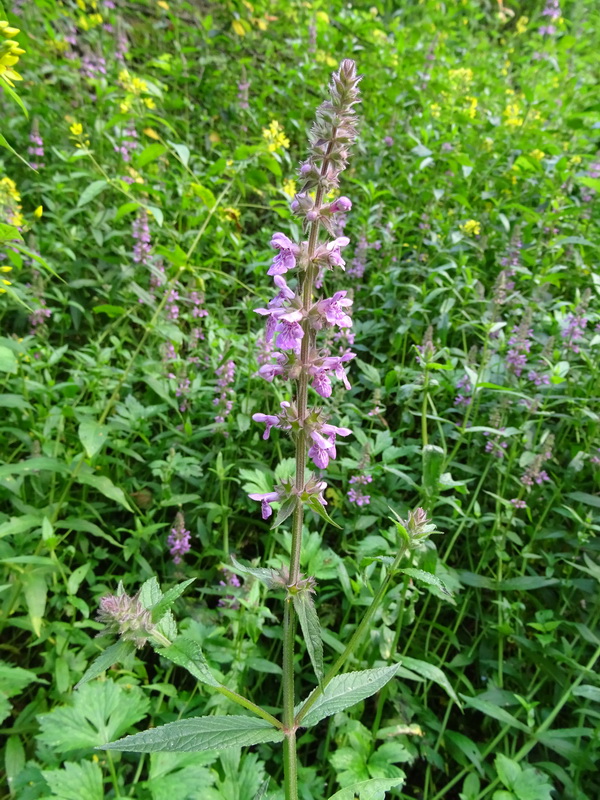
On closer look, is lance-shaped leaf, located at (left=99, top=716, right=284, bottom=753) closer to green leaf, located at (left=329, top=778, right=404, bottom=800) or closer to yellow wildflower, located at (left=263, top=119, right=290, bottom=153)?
green leaf, located at (left=329, top=778, right=404, bottom=800)

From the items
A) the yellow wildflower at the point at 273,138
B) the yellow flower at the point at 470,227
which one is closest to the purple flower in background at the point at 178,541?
the yellow wildflower at the point at 273,138

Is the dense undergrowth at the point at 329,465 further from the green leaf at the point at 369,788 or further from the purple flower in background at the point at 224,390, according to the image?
the green leaf at the point at 369,788

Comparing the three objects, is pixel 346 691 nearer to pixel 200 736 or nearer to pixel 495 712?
pixel 200 736

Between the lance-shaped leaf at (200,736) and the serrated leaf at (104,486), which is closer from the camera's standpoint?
the lance-shaped leaf at (200,736)

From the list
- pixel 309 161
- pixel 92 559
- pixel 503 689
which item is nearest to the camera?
pixel 309 161

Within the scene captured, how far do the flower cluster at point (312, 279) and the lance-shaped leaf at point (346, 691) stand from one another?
534 mm

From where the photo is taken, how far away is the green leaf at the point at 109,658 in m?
1.10

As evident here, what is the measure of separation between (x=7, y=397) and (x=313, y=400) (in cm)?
175

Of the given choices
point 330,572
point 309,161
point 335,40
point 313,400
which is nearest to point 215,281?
point 313,400

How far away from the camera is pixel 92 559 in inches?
112

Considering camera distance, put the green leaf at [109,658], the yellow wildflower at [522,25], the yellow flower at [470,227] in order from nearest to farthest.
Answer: the green leaf at [109,658] → the yellow flower at [470,227] → the yellow wildflower at [522,25]

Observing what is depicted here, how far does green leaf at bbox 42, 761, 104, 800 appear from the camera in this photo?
6.07 feet

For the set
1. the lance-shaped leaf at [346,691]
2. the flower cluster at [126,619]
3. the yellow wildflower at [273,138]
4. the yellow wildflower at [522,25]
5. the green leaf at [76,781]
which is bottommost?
the green leaf at [76,781]

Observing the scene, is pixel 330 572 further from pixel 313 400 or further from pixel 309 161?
pixel 309 161
